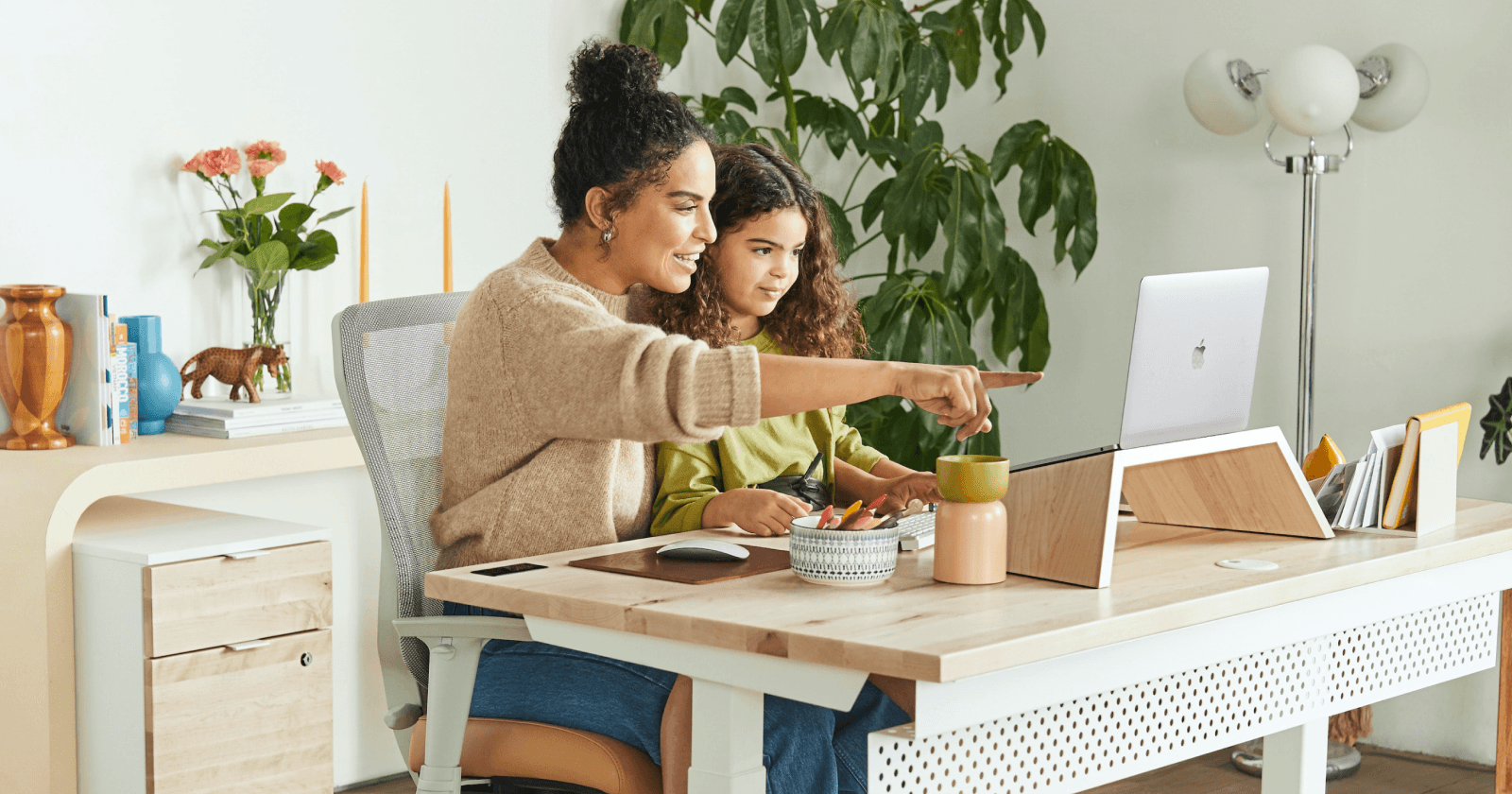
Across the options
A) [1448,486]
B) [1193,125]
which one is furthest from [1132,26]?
[1448,486]

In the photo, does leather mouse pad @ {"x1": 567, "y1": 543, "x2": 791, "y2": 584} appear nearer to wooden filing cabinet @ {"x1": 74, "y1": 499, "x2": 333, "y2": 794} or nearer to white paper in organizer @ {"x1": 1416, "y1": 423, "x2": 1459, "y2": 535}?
white paper in organizer @ {"x1": 1416, "y1": 423, "x2": 1459, "y2": 535}

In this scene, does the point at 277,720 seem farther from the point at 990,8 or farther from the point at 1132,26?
the point at 1132,26

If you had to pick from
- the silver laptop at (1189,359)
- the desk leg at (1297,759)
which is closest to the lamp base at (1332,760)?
the desk leg at (1297,759)

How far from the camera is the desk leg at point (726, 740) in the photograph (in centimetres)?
128

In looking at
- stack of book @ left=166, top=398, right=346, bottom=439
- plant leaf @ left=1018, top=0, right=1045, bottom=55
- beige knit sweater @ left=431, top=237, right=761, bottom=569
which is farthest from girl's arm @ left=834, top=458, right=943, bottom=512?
plant leaf @ left=1018, top=0, right=1045, bottom=55

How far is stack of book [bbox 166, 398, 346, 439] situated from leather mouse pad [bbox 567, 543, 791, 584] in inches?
46.7

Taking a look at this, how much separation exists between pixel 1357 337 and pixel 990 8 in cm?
113

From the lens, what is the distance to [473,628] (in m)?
1.51

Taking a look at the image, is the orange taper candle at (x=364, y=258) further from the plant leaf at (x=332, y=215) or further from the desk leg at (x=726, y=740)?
the desk leg at (x=726, y=740)

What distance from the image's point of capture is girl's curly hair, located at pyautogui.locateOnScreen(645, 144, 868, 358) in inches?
76.4

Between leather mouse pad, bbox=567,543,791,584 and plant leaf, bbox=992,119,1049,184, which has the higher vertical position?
plant leaf, bbox=992,119,1049,184

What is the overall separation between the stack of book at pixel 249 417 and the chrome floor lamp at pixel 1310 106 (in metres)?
1.92

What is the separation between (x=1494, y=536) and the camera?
1.73 meters

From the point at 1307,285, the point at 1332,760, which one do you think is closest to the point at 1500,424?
the point at 1307,285
